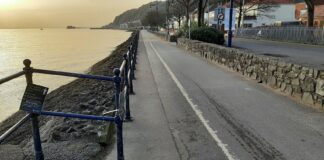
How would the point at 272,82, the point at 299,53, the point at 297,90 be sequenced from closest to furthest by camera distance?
1. the point at 297,90
2. the point at 272,82
3. the point at 299,53

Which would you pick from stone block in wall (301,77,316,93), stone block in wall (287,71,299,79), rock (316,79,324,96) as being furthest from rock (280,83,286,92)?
rock (316,79,324,96)

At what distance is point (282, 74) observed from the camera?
10984mm

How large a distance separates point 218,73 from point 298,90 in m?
6.25

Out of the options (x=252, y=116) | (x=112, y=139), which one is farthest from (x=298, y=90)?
(x=112, y=139)

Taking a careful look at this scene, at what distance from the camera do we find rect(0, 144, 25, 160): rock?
615 centimetres

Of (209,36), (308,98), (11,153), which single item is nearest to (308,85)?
(308,98)

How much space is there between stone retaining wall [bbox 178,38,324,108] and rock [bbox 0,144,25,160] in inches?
239

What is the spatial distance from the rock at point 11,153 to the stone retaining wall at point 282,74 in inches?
239

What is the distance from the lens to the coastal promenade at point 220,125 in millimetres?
6340

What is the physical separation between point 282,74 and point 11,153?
7.22 m

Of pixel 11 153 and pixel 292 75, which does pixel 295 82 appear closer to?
pixel 292 75

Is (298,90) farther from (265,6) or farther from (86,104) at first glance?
(265,6)

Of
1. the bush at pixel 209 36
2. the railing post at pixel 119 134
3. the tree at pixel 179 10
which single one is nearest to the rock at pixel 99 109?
the railing post at pixel 119 134

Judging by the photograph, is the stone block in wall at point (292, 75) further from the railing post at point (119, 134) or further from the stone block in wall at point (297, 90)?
the railing post at point (119, 134)
